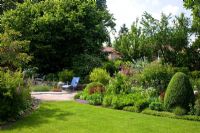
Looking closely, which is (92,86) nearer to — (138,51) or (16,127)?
(16,127)

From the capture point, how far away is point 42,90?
23.3 m

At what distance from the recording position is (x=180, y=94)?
540 inches

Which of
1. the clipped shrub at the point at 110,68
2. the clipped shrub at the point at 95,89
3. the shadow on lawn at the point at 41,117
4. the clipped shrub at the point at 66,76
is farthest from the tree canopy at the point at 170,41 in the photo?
the shadow on lawn at the point at 41,117

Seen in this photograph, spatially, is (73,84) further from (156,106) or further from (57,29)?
(156,106)

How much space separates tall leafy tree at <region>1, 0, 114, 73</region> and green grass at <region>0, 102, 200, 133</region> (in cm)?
1491

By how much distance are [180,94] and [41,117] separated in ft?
17.7

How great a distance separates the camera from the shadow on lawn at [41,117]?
12.0 metres

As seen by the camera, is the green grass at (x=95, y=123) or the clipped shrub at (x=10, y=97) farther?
the clipped shrub at (x=10, y=97)

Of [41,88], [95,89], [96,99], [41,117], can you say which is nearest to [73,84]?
[41,88]

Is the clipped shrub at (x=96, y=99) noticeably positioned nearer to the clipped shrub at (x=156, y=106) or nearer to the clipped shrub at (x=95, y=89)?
the clipped shrub at (x=95, y=89)

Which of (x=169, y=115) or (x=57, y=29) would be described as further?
(x=57, y=29)

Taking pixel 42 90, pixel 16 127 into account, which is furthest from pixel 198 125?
pixel 42 90

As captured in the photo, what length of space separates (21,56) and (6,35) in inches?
55.2

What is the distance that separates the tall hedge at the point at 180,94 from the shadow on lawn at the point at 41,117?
4.00 m
